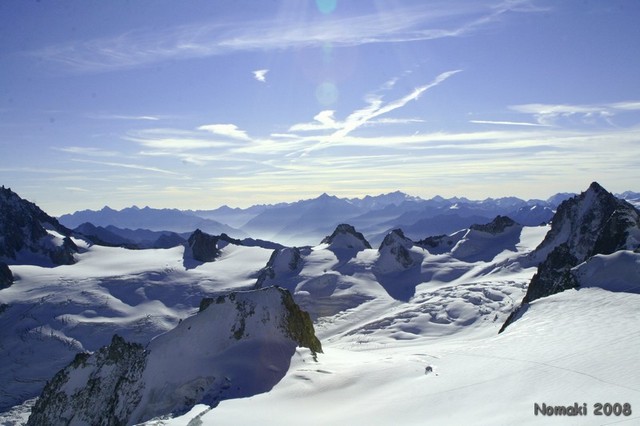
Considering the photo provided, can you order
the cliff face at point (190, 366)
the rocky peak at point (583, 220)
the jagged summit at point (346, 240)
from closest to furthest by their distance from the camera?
1. the cliff face at point (190, 366)
2. the rocky peak at point (583, 220)
3. the jagged summit at point (346, 240)

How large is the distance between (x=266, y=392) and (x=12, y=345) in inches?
3013

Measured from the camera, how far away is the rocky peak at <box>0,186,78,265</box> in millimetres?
129875

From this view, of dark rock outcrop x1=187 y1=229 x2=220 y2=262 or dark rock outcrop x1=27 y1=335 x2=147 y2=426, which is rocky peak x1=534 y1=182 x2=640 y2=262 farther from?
dark rock outcrop x1=187 y1=229 x2=220 y2=262

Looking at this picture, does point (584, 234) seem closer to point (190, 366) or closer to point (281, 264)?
point (281, 264)

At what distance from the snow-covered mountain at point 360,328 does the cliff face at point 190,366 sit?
0.15 m

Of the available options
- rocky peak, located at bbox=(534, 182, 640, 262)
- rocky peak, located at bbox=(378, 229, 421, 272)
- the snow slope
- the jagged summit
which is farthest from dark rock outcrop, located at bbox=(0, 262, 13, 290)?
rocky peak, located at bbox=(534, 182, 640, 262)

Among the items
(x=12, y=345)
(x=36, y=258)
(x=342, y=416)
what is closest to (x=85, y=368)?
(x=342, y=416)

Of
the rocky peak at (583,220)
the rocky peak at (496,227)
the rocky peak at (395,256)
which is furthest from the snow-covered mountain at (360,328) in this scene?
the rocky peak at (395,256)

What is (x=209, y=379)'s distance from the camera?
29422mm

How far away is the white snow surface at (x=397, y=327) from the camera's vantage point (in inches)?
748

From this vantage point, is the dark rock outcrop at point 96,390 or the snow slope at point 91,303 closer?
the dark rock outcrop at point 96,390

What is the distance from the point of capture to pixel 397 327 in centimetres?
8150

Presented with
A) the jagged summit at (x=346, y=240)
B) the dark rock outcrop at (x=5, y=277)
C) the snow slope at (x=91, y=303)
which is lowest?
the snow slope at (x=91, y=303)

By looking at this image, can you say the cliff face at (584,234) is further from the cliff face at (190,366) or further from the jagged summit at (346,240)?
the jagged summit at (346,240)
